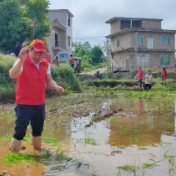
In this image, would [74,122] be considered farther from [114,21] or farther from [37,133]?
[114,21]

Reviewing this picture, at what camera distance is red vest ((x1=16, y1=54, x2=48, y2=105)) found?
394 centimetres

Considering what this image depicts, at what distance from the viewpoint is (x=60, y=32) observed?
4088 cm

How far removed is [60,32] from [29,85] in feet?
125

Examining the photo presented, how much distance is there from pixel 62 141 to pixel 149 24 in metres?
37.3

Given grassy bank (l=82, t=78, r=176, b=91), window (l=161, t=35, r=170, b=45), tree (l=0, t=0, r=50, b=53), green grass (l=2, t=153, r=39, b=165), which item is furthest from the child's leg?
window (l=161, t=35, r=170, b=45)

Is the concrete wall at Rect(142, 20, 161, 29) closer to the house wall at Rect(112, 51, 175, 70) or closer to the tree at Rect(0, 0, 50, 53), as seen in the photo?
the house wall at Rect(112, 51, 175, 70)

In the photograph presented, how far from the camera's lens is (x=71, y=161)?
388 cm

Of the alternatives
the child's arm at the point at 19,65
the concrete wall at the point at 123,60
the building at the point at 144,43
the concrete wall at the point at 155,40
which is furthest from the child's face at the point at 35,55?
the concrete wall at the point at 123,60

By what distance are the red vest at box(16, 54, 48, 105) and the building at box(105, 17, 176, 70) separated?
34.5 meters

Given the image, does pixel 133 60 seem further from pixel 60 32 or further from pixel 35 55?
pixel 35 55

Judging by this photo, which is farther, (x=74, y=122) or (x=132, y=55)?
(x=132, y=55)

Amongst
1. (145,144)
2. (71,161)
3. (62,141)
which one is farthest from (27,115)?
(145,144)

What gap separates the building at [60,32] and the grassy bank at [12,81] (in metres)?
20.3

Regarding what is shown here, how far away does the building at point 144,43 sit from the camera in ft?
126
